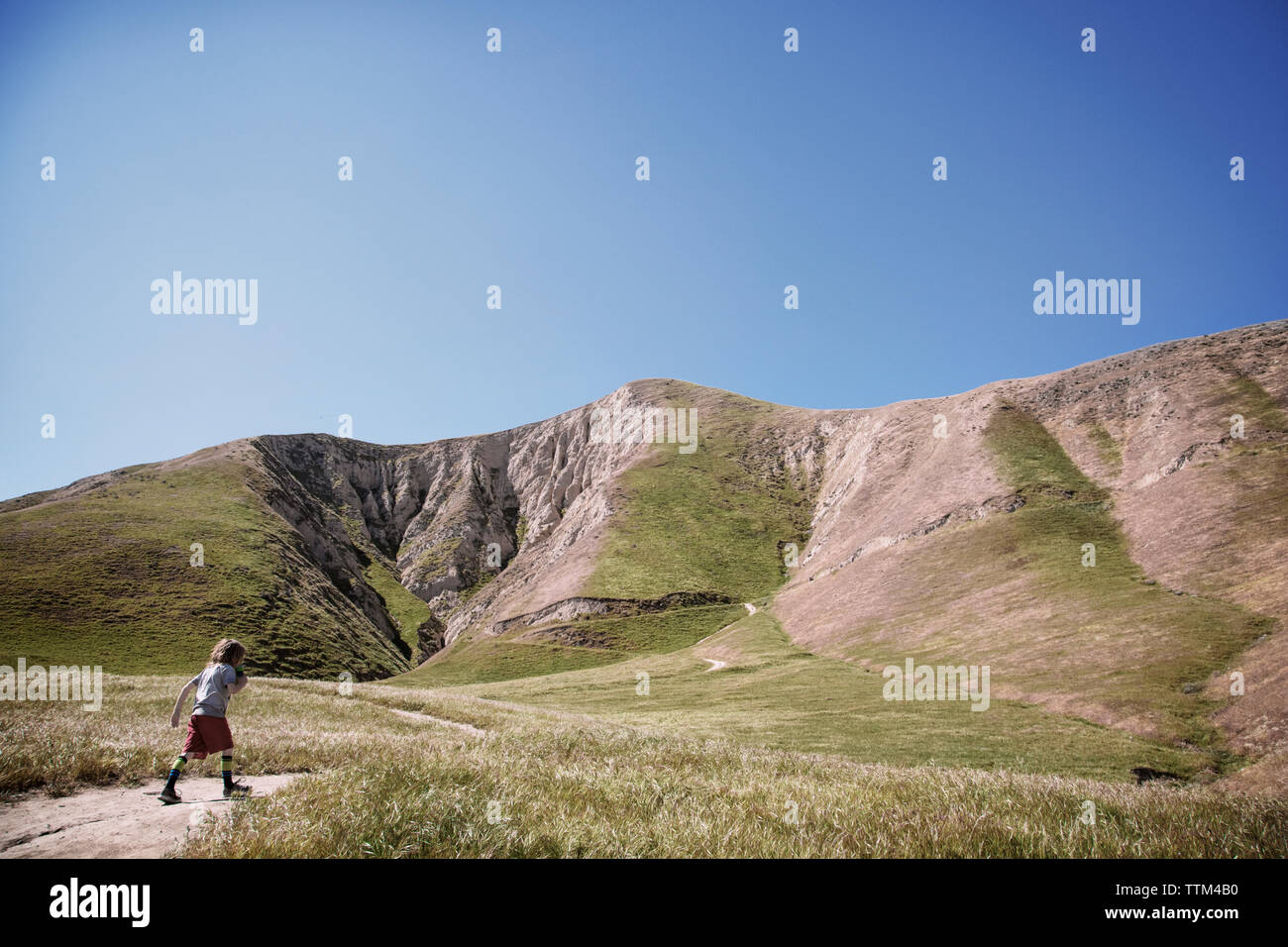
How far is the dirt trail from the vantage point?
5.67 m

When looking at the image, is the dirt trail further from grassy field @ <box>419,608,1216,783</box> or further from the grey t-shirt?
grassy field @ <box>419,608,1216,783</box>

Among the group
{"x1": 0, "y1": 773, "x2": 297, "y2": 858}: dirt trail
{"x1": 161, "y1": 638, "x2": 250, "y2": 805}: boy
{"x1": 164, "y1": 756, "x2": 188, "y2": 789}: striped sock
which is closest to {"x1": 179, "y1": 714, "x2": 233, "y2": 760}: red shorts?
{"x1": 161, "y1": 638, "x2": 250, "y2": 805}: boy

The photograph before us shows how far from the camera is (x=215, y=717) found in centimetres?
969

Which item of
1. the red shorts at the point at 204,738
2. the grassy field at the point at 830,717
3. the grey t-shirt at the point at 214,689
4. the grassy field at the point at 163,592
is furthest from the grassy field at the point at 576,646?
the red shorts at the point at 204,738

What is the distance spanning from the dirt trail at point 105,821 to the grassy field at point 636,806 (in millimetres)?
639

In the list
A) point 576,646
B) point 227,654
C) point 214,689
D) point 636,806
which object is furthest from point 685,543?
point 636,806

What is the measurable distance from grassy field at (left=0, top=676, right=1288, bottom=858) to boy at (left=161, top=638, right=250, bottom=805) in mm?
1469

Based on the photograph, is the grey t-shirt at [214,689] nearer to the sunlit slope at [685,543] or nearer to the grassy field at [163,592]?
the sunlit slope at [685,543]

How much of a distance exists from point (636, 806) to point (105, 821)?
632cm

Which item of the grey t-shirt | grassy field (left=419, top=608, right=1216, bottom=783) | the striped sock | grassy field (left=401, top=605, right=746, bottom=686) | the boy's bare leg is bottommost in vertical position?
grassy field (left=401, top=605, right=746, bottom=686)

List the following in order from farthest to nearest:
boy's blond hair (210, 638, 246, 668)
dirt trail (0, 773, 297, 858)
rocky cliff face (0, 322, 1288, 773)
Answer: rocky cliff face (0, 322, 1288, 773), boy's blond hair (210, 638, 246, 668), dirt trail (0, 773, 297, 858)
